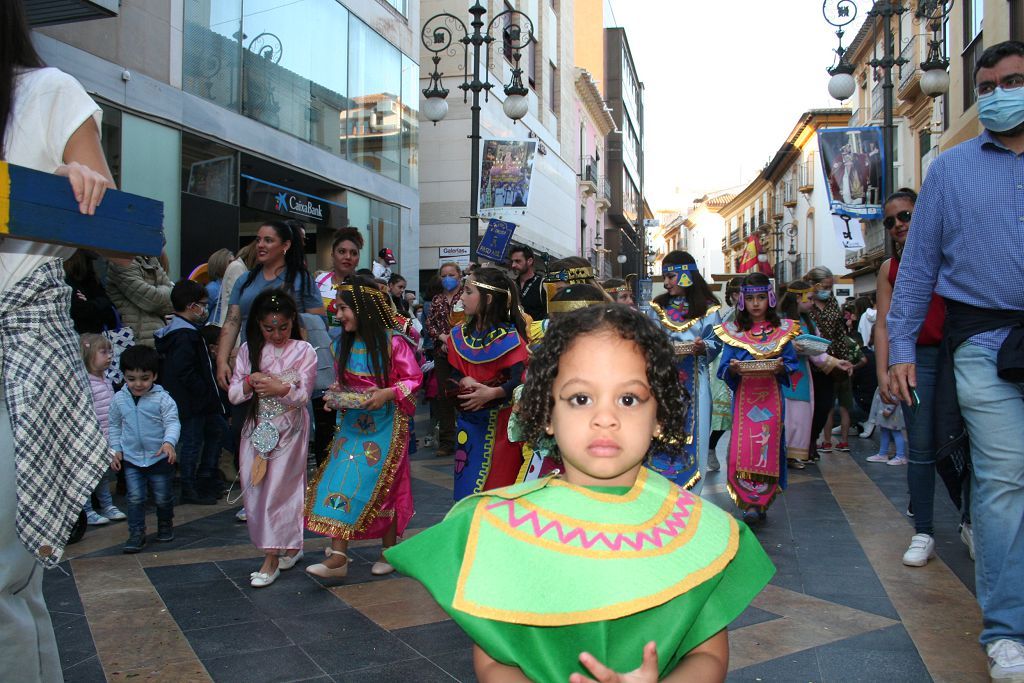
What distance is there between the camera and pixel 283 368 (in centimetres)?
541

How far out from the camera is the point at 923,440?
16.3 ft

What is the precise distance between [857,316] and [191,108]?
976cm

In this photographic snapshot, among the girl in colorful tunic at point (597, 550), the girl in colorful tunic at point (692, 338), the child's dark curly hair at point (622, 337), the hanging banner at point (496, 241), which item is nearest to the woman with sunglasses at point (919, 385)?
the girl in colorful tunic at point (692, 338)

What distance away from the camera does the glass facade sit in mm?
13312

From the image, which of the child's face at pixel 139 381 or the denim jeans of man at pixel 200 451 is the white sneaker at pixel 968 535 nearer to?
the child's face at pixel 139 381

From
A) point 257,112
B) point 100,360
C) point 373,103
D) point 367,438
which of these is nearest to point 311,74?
point 257,112

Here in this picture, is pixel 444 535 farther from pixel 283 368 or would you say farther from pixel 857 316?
pixel 857 316

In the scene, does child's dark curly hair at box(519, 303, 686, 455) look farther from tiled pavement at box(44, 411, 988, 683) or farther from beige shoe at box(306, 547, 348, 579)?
beige shoe at box(306, 547, 348, 579)

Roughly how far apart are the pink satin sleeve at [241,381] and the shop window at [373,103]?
13398 mm

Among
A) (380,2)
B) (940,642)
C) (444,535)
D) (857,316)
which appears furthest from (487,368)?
(380,2)

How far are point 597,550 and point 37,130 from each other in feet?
5.63

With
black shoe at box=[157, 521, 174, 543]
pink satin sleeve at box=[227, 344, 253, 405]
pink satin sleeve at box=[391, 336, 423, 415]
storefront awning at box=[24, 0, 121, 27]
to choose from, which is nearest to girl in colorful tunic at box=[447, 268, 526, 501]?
pink satin sleeve at box=[391, 336, 423, 415]

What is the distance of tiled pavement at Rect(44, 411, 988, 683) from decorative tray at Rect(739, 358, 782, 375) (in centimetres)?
110

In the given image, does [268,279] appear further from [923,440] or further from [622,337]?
[622,337]
